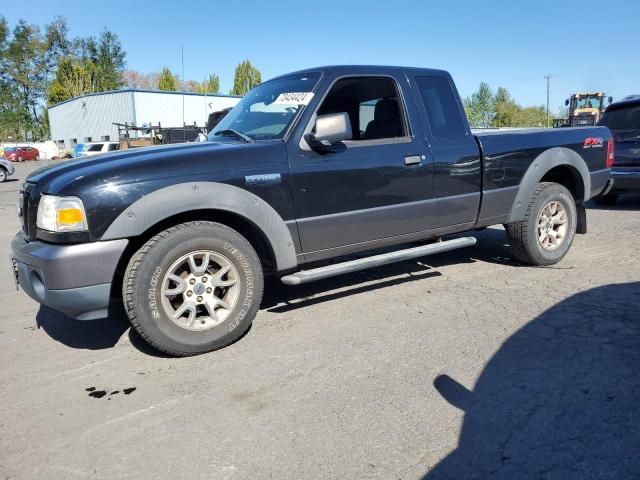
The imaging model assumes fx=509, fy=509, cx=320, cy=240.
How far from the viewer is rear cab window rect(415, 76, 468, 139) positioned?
455 cm

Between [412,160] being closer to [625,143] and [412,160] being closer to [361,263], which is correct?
[361,263]

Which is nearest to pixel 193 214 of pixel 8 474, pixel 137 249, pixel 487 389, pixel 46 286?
pixel 137 249

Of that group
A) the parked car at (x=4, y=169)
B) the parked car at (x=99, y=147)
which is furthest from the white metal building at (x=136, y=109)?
the parked car at (x=4, y=169)

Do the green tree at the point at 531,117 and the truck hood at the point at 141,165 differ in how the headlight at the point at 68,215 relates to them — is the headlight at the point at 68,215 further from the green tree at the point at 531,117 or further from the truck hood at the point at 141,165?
the green tree at the point at 531,117

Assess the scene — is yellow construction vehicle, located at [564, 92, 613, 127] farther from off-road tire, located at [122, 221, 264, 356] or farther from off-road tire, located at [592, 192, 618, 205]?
off-road tire, located at [122, 221, 264, 356]

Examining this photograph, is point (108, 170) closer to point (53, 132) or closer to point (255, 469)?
point (255, 469)

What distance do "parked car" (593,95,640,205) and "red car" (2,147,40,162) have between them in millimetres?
54168

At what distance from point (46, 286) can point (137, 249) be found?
1.88ft

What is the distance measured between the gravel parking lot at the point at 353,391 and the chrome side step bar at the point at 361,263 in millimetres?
403

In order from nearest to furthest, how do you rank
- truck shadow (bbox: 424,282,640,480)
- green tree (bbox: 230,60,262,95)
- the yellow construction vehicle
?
truck shadow (bbox: 424,282,640,480)
the yellow construction vehicle
green tree (bbox: 230,60,262,95)

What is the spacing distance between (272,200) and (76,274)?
53.3 inches

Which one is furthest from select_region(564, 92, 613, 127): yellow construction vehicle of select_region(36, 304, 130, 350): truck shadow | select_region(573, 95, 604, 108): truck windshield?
select_region(36, 304, 130, 350): truck shadow

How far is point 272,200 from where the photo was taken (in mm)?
3633

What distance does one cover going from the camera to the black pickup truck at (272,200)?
3131 millimetres
